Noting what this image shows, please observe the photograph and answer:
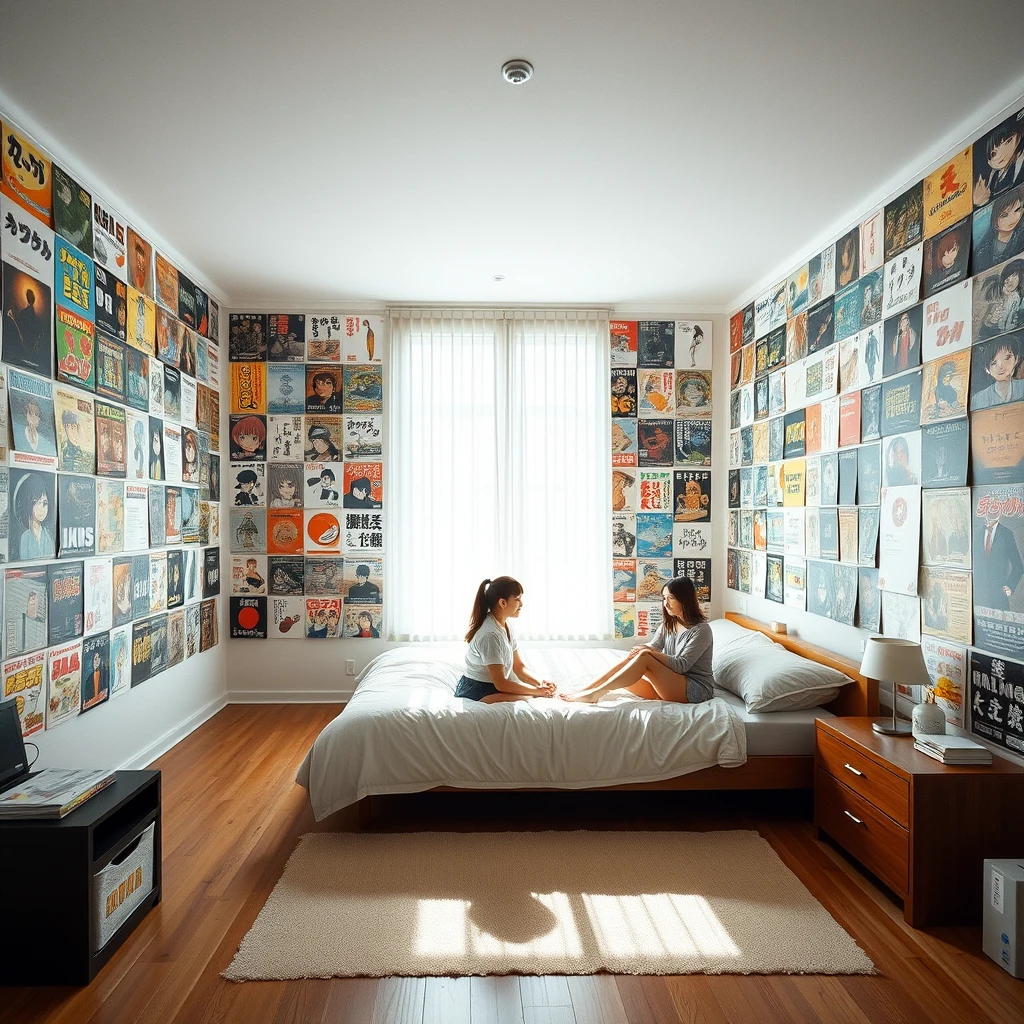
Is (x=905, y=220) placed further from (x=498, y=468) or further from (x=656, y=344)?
(x=498, y=468)

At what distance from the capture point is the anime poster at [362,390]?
5.41m

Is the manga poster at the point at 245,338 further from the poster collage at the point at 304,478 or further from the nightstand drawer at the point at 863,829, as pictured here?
the nightstand drawer at the point at 863,829

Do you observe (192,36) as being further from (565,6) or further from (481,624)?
(481,624)

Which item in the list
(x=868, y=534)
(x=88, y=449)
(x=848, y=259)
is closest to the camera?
(x=88, y=449)

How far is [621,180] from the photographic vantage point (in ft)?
11.2

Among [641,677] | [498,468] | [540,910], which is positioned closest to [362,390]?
[498,468]

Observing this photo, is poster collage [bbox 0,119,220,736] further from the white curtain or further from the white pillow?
the white pillow

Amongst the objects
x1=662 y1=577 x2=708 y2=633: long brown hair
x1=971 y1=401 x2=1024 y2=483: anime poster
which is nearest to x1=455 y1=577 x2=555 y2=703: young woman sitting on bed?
x1=662 y1=577 x2=708 y2=633: long brown hair

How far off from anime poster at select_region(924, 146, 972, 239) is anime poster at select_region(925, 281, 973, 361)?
30 centimetres

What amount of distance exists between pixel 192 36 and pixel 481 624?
268 centimetres

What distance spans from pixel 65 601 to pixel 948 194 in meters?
4.20

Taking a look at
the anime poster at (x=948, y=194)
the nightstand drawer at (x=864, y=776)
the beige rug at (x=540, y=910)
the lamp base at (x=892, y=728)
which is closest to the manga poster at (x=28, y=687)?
the beige rug at (x=540, y=910)

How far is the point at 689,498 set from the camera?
18.1 ft

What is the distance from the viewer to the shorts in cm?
356
